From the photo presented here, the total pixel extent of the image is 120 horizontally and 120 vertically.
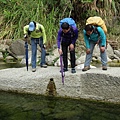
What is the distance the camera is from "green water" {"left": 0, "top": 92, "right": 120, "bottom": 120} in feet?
14.3

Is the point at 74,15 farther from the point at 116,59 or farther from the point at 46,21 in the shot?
the point at 116,59

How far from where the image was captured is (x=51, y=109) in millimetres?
4723

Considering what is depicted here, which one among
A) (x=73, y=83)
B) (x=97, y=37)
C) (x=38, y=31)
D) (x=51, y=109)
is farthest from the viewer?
(x=38, y=31)

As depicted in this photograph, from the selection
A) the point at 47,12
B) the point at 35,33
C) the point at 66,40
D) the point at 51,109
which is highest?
the point at 47,12

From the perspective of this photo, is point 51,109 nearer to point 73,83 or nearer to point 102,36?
point 73,83

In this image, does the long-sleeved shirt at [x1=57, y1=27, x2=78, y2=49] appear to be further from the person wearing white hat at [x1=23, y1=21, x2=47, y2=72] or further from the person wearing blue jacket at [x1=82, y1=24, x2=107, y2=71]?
the person wearing white hat at [x1=23, y1=21, x2=47, y2=72]

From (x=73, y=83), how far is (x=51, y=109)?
2.56 ft

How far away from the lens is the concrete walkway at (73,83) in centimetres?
496

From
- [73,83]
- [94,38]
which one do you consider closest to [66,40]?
[94,38]

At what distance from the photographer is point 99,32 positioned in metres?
5.30

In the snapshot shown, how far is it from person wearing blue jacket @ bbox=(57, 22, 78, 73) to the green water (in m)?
0.79

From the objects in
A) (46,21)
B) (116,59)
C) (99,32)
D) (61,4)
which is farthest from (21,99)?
(61,4)

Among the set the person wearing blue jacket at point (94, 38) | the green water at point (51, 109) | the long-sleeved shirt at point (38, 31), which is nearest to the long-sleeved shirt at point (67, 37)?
the person wearing blue jacket at point (94, 38)

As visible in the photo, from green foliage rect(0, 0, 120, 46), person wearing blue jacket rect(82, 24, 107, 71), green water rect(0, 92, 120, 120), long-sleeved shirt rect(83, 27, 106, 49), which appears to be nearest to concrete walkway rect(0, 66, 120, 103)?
green water rect(0, 92, 120, 120)
